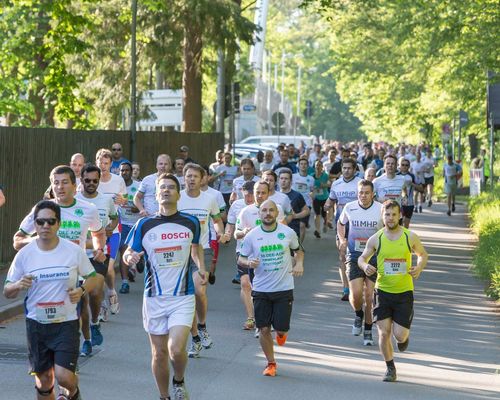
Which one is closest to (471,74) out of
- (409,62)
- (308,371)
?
(409,62)

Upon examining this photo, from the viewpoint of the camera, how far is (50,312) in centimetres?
866

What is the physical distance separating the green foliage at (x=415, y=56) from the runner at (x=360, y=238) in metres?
18.2

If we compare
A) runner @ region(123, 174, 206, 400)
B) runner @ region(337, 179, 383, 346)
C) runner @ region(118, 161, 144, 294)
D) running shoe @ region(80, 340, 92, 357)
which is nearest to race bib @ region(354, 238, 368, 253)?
runner @ region(337, 179, 383, 346)

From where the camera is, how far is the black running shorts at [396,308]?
11.5m

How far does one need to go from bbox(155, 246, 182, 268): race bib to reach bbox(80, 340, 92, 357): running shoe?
2984 mm

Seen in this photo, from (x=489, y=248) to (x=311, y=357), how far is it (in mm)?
8369

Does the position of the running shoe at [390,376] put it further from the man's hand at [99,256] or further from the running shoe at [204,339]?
the man's hand at [99,256]

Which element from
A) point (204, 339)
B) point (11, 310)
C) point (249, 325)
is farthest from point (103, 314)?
Result: point (204, 339)

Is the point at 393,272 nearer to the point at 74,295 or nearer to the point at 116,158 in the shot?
the point at 74,295

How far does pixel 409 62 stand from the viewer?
5262cm

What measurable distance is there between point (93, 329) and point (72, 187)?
2.28m

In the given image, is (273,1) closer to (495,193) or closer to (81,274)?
(495,193)

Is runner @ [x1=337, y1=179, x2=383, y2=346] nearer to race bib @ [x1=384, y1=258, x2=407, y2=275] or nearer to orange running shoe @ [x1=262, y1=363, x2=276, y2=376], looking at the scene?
race bib @ [x1=384, y1=258, x2=407, y2=275]

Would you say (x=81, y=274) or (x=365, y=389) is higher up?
(x=81, y=274)
